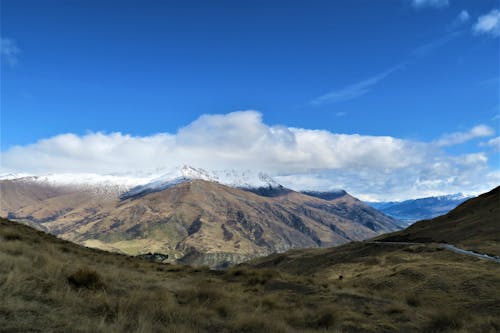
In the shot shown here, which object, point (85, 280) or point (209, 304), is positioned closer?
point (85, 280)

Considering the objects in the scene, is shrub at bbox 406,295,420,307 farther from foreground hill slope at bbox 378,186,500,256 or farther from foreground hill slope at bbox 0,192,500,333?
foreground hill slope at bbox 378,186,500,256

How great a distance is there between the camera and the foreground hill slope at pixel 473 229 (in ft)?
164

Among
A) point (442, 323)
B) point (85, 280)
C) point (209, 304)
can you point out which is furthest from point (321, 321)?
point (85, 280)

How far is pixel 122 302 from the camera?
10.9 metres

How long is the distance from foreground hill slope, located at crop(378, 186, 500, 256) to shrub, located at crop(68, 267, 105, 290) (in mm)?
44152

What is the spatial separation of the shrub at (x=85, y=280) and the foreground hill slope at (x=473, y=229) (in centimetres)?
4415

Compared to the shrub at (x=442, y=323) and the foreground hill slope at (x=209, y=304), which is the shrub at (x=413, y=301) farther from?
the shrub at (x=442, y=323)

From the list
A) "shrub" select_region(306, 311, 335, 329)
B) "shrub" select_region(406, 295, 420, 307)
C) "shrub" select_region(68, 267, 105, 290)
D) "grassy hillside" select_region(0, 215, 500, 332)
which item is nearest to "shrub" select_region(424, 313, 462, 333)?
"grassy hillside" select_region(0, 215, 500, 332)

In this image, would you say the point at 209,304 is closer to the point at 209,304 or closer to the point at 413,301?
the point at 209,304

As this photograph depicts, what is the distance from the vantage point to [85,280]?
42.9ft

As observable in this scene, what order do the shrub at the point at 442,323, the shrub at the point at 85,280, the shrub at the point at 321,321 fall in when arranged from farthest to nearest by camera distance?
the shrub at the point at 442,323, the shrub at the point at 321,321, the shrub at the point at 85,280

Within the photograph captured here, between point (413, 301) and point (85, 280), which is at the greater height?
point (85, 280)

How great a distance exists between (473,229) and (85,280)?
66.7 meters

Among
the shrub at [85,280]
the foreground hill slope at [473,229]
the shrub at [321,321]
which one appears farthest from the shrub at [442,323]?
the foreground hill slope at [473,229]
